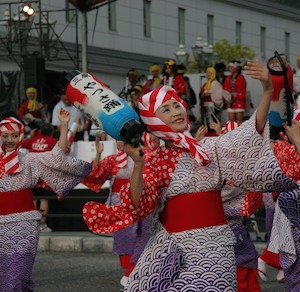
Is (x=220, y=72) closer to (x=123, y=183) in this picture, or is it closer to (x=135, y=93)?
(x=135, y=93)

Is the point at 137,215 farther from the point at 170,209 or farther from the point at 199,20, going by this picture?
the point at 199,20

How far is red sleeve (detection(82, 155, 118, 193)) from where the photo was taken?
10.9 m

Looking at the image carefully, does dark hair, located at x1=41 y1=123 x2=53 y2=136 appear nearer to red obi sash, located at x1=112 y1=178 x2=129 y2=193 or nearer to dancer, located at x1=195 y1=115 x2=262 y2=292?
red obi sash, located at x1=112 y1=178 x2=129 y2=193

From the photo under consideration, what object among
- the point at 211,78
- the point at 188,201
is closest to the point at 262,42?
the point at 211,78

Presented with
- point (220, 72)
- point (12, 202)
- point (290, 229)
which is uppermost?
point (220, 72)

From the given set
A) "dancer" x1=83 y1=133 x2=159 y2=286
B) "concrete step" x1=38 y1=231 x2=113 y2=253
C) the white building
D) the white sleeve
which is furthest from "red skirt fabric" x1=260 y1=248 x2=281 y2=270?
the white building

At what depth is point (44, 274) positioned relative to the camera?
1293 centimetres

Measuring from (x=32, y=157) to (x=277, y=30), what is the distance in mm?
35051

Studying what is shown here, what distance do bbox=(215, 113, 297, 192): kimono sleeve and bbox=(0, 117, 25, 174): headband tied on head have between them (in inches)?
109

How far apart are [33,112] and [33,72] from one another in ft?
6.24

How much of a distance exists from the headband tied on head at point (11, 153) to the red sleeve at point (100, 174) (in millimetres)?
1514

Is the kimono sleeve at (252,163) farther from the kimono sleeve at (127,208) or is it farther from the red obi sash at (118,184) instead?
the red obi sash at (118,184)

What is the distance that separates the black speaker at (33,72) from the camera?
2052cm

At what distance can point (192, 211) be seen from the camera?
680cm
